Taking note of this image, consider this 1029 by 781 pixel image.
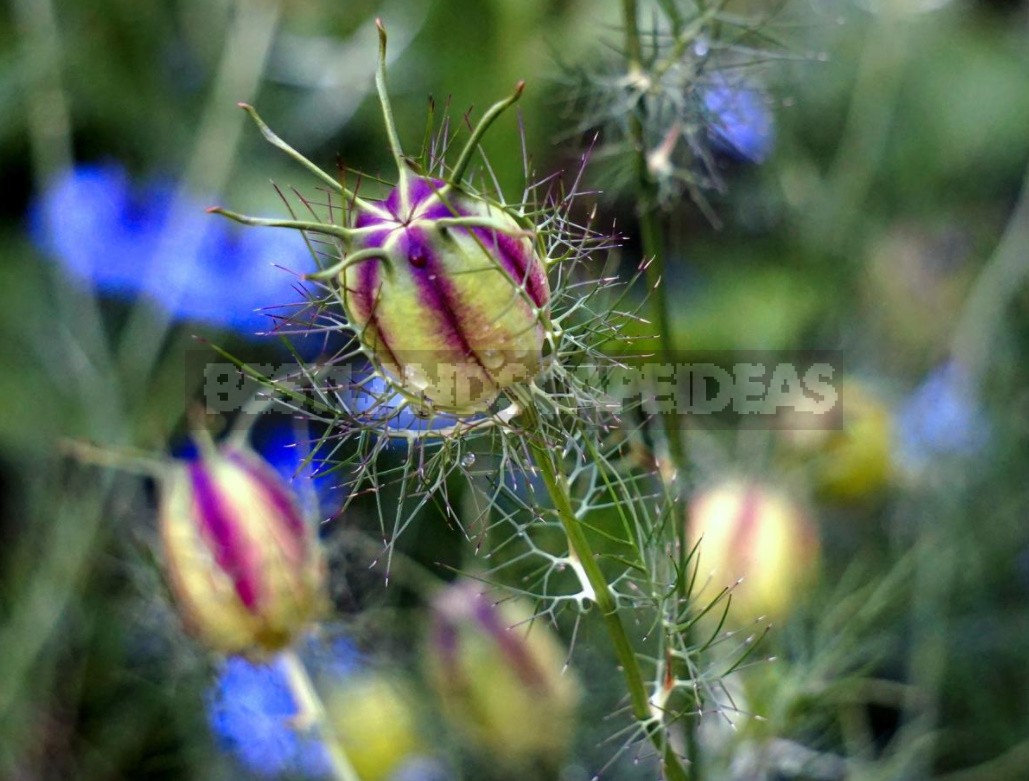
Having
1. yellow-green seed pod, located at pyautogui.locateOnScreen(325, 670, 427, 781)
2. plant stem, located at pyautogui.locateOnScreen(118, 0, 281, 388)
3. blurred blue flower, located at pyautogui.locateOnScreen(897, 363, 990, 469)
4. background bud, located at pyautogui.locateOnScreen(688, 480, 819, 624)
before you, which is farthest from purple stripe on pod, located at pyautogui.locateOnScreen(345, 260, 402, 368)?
plant stem, located at pyautogui.locateOnScreen(118, 0, 281, 388)

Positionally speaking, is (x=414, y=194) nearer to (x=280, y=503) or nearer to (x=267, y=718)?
(x=280, y=503)

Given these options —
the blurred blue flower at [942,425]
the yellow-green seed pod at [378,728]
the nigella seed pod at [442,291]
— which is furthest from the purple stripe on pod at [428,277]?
the blurred blue flower at [942,425]

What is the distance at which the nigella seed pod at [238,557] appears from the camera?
465 millimetres

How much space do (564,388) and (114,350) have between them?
0.72 meters

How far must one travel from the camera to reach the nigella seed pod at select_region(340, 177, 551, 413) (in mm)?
255

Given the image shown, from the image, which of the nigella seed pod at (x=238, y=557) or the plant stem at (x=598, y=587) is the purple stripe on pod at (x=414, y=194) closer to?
the plant stem at (x=598, y=587)

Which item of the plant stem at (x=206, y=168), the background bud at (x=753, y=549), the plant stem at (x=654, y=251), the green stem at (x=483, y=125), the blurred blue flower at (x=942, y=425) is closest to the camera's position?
the green stem at (x=483, y=125)

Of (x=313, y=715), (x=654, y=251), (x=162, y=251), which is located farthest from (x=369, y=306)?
(x=162, y=251)

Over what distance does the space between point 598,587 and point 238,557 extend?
8.7 inches

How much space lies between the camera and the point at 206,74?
1090 millimetres

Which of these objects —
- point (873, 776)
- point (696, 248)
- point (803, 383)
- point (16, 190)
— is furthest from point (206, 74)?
point (873, 776)

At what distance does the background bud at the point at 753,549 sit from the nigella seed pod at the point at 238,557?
16 cm

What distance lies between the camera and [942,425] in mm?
712

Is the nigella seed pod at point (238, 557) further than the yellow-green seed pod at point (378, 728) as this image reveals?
No
